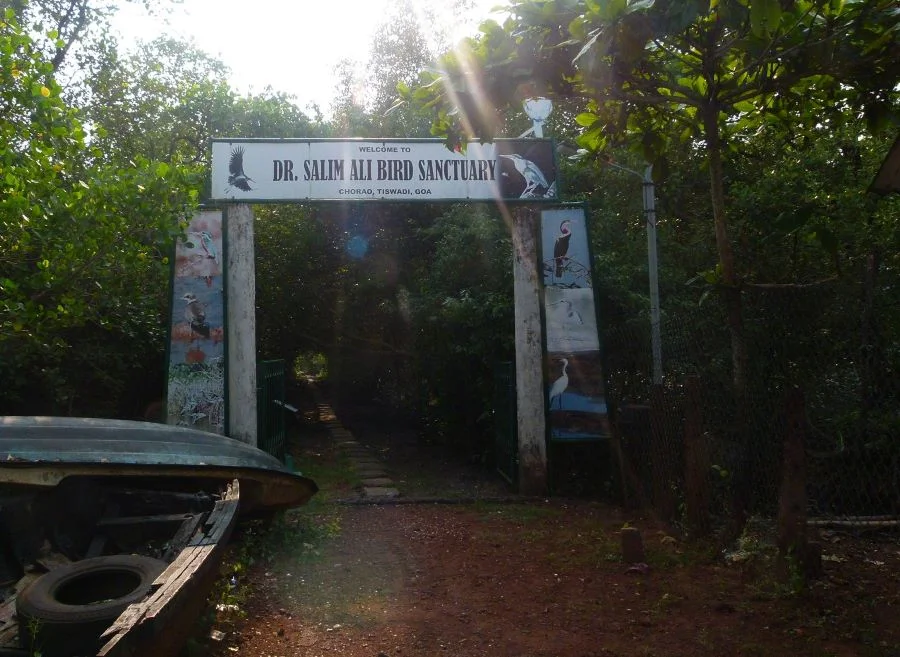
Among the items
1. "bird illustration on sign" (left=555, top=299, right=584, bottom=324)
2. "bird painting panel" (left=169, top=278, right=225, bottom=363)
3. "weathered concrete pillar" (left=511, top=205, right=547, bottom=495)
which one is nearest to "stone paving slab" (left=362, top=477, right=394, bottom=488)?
"weathered concrete pillar" (left=511, top=205, right=547, bottom=495)

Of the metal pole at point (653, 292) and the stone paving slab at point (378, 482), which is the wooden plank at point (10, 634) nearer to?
the metal pole at point (653, 292)

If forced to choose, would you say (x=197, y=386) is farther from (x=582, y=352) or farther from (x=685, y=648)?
(x=685, y=648)

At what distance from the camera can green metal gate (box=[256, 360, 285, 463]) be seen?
10469mm

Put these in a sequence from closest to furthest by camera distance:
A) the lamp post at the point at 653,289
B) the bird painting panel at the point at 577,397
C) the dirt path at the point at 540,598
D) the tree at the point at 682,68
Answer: the tree at the point at 682,68
the dirt path at the point at 540,598
the lamp post at the point at 653,289
the bird painting panel at the point at 577,397

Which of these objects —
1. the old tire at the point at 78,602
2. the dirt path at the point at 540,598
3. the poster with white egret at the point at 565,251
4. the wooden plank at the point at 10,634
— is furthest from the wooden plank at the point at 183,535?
the poster with white egret at the point at 565,251

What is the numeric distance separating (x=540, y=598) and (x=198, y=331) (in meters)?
5.61

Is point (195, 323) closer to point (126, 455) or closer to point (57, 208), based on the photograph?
point (57, 208)

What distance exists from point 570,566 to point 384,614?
172cm

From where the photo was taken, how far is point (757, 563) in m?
5.55

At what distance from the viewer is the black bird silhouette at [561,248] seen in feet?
33.3

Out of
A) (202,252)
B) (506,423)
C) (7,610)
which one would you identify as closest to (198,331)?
(202,252)

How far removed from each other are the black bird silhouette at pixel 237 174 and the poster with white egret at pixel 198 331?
421mm

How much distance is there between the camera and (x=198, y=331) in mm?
9633

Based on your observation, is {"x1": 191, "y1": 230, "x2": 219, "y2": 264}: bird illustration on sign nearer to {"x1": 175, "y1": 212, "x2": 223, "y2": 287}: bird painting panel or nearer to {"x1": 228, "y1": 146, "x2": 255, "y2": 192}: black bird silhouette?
{"x1": 175, "y1": 212, "x2": 223, "y2": 287}: bird painting panel
